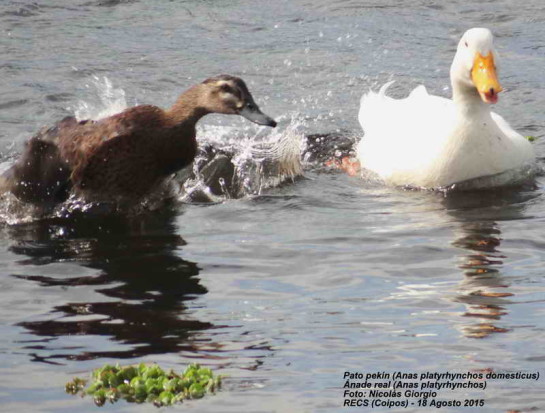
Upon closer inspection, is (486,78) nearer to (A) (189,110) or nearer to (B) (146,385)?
(A) (189,110)

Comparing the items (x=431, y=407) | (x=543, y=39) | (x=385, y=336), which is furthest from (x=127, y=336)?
(x=543, y=39)

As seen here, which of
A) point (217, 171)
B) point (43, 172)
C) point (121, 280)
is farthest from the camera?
point (217, 171)

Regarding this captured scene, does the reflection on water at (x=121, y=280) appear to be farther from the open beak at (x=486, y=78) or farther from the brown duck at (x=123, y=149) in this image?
the open beak at (x=486, y=78)

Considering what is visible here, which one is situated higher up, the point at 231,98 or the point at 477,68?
the point at 477,68

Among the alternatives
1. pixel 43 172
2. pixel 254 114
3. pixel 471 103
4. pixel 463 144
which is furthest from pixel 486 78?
pixel 43 172

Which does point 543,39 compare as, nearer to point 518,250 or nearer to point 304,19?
point 304,19

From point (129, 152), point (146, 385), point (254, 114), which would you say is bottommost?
point (146, 385)

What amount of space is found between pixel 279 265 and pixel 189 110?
4.80 feet

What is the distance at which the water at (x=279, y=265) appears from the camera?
5.05 metres

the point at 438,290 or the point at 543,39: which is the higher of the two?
the point at 543,39

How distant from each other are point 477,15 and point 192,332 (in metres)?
8.47

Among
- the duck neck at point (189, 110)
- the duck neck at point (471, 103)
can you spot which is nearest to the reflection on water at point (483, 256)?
the duck neck at point (471, 103)

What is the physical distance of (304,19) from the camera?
515 inches

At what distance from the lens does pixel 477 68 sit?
7988 mm
